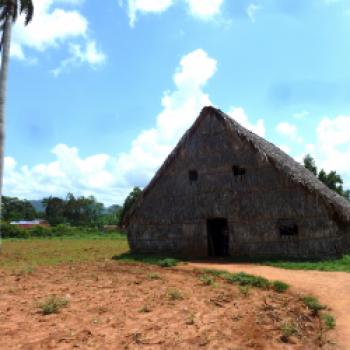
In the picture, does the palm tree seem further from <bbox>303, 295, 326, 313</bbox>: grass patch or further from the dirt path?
<bbox>303, 295, 326, 313</bbox>: grass patch

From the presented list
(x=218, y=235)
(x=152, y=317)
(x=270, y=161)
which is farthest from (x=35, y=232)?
(x=152, y=317)

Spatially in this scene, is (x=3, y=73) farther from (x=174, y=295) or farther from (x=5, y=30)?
(x=174, y=295)

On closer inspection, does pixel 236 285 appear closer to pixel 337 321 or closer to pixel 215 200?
pixel 337 321

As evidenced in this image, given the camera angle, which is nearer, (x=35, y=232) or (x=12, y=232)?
(x=12, y=232)

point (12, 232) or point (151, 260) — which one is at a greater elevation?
point (12, 232)

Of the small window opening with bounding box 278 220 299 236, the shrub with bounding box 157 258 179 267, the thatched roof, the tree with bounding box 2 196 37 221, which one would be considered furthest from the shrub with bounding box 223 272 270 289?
the tree with bounding box 2 196 37 221

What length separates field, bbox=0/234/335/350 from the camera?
22.2 ft

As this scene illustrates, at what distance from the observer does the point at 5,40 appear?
70.1 ft

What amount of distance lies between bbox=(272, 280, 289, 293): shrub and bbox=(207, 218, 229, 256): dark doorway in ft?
26.3

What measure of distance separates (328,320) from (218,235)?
12486mm

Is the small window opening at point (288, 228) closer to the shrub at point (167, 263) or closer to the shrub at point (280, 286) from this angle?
the shrub at point (167, 263)

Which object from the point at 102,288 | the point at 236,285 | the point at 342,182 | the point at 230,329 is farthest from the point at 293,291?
the point at 342,182

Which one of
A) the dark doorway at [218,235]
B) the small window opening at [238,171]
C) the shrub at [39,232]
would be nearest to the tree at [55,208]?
the shrub at [39,232]

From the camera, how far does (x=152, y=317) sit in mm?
8180
